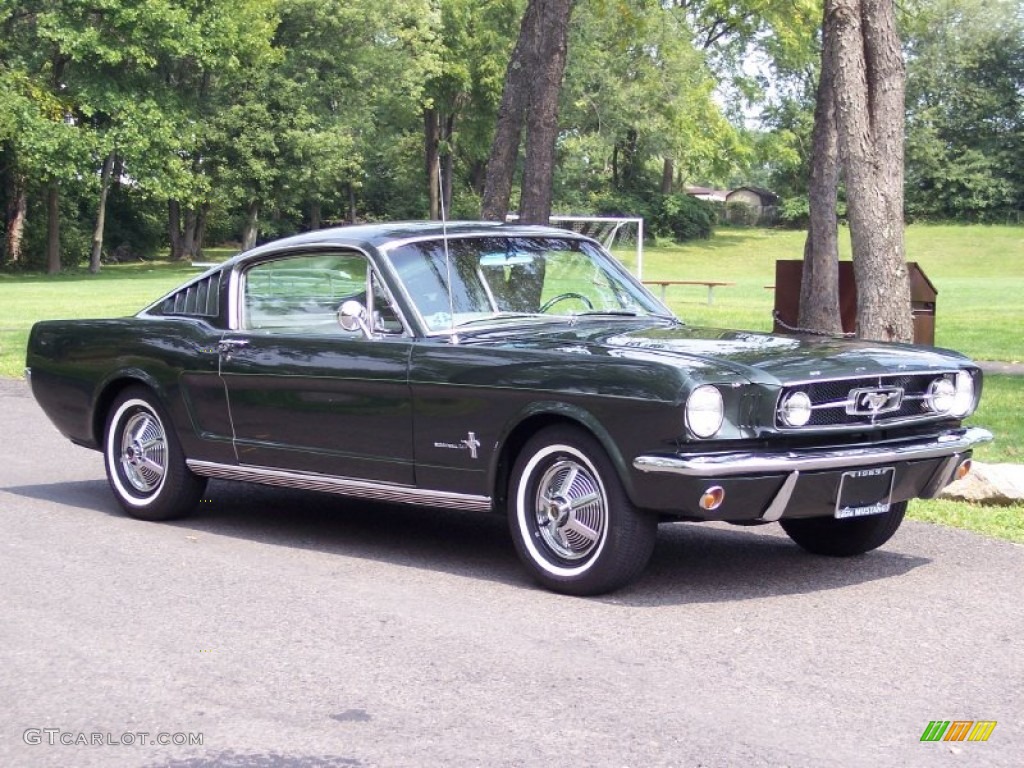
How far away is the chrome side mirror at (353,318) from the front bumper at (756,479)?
1.81m

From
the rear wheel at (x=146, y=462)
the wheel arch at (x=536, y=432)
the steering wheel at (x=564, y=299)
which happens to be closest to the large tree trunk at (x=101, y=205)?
the rear wheel at (x=146, y=462)

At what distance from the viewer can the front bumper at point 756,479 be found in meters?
5.89

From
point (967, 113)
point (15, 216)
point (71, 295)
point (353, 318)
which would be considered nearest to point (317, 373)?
point (353, 318)

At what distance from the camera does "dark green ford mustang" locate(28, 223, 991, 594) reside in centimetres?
604

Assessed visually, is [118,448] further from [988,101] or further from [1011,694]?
[988,101]

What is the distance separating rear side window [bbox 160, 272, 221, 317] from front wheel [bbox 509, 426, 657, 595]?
2532mm

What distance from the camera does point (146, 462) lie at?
838 cm

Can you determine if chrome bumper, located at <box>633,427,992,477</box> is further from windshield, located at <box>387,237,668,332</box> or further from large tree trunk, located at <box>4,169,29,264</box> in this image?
large tree trunk, located at <box>4,169,29,264</box>

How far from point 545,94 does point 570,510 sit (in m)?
11.5

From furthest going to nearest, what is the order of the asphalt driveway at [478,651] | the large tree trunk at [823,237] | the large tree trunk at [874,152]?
the large tree trunk at [823,237]
the large tree trunk at [874,152]
the asphalt driveway at [478,651]

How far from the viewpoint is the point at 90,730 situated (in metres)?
4.67

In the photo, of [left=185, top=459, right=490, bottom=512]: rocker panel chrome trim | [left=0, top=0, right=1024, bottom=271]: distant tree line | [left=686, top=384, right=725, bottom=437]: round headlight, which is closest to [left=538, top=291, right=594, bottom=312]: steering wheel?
[left=185, top=459, right=490, bottom=512]: rocker panel chrome trim

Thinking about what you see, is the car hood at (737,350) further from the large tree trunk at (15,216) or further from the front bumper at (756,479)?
the large tree trunk at (15,216)

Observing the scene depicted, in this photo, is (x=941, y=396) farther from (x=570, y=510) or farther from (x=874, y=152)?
(x=874, y=152)
